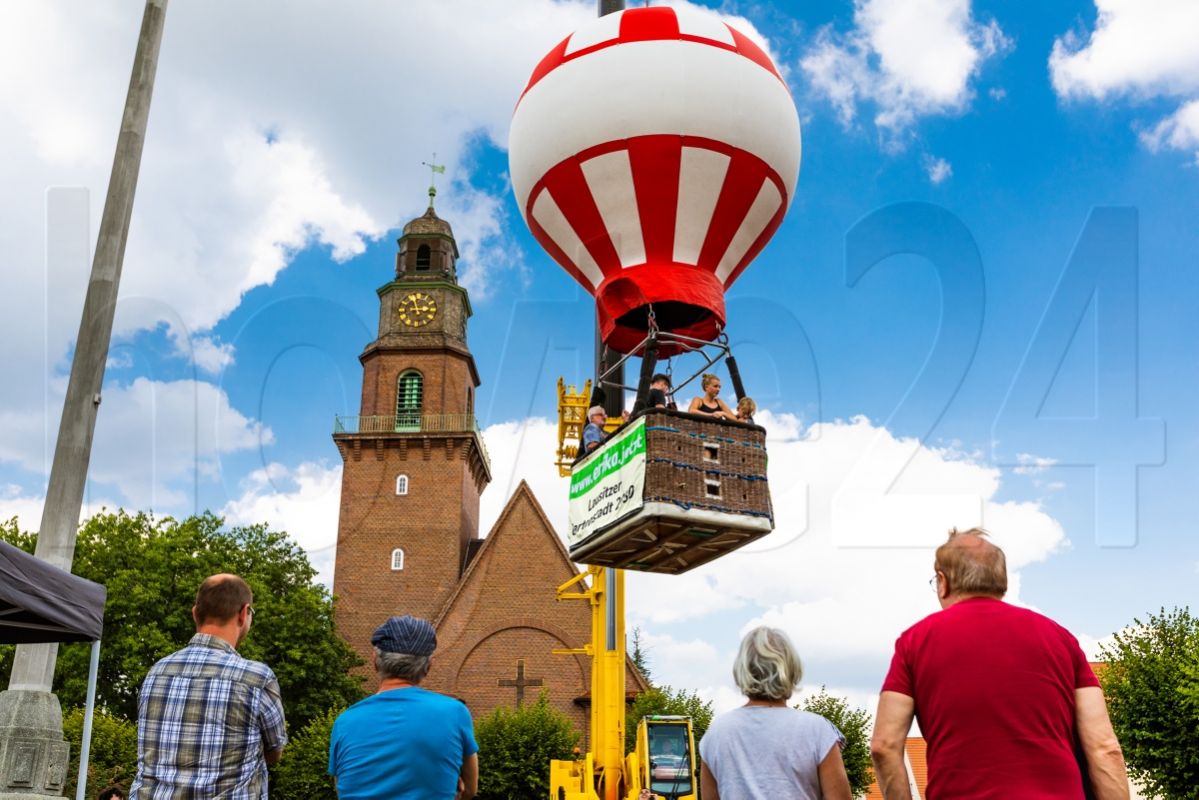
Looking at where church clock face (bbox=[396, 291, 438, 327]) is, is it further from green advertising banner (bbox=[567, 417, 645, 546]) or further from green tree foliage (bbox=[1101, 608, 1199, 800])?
green advertising banner (bbox=[567, 417, 645, 546])

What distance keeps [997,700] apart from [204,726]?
2.63 metres

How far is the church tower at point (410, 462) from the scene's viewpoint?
38781 millimetres

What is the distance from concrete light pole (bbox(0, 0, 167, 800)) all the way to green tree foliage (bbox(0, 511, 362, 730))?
2320 cm

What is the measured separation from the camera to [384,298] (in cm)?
4356

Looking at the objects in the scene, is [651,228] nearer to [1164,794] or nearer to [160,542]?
[1164,794]

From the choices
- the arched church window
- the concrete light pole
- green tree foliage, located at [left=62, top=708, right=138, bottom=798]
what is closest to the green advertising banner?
the concrete light pole

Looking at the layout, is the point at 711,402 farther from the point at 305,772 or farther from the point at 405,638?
the point at 305,772

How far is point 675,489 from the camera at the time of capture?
6898mm

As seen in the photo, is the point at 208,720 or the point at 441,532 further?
the point at 441,532

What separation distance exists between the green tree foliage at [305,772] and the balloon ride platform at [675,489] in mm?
25881

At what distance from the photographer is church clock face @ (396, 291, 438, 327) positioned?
42812 millimetres

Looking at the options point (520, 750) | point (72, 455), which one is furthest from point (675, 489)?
point (520, 750)

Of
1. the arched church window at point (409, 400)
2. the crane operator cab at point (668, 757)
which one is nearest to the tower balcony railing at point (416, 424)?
the arched church window at point (409, 400)

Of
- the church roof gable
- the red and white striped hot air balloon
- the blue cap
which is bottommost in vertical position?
the blue cap
